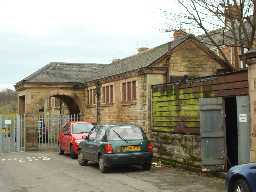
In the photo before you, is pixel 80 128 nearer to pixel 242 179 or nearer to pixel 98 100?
pixel 98 100

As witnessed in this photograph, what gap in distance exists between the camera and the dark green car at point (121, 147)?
1552cm

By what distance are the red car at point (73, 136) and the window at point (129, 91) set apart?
2.73 m

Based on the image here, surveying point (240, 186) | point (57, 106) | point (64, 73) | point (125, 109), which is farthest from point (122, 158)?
point (57, 106)

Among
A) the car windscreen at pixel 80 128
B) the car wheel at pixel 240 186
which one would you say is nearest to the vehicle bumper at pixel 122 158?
the car wheel at pixel 240 186

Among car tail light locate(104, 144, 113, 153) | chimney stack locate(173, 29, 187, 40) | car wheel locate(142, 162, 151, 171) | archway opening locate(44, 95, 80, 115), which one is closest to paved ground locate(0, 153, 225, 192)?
car wheel locate(142, 162, 151, 171)

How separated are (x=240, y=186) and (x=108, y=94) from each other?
19.8 metres

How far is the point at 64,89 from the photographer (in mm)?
33031

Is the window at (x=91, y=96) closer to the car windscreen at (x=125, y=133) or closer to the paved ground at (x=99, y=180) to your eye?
the paved ground at (x=99, y=180)

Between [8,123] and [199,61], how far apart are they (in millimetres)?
12141

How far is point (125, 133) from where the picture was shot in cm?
1622

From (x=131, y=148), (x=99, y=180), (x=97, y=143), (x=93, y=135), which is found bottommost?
(x=99, y=180)

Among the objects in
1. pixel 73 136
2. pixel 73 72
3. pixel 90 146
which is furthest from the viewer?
pixel 73 72

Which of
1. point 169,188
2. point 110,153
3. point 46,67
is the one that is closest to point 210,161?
point 169,188

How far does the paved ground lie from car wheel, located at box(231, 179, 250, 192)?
267 centimetres
